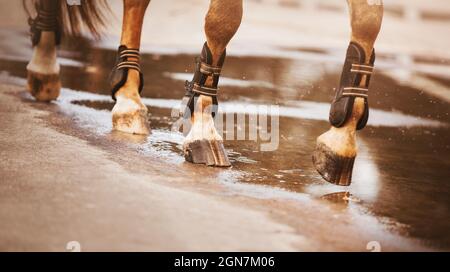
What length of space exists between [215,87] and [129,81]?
0.68 meters

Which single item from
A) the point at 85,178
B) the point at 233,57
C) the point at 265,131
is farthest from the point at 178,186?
the point at 233,57

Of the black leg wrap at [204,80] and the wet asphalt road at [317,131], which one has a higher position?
the black leg wrap at [204,80]

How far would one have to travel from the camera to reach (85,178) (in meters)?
3.24

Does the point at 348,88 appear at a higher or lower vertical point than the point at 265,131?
higher

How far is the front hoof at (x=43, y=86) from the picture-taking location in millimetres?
5305

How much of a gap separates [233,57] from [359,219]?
5972 millimetres

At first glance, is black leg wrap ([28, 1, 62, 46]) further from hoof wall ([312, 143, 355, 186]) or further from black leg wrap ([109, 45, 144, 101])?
hoof wall ([312, 143, 355, 186])

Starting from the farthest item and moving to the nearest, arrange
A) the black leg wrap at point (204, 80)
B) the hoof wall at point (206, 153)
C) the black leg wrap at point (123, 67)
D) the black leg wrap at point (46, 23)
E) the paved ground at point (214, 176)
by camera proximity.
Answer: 1. the black leg wrap at point (46, 23)
2. the black leg wrap at point (123, 67)
3. the black leg wrap at point (204, 80)
4. the hoof wall at point (206, 153)
5. the paved ground at point (214, 176)

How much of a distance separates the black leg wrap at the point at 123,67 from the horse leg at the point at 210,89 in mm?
553

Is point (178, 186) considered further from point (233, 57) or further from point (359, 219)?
point (233, 57)

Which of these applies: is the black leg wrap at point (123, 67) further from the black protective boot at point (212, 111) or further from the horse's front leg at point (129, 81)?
the black protective boot at point (212, 111)

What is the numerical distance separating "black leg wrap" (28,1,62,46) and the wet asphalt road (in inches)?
18.5

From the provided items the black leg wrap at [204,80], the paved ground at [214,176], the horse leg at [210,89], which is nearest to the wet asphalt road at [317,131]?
the paved ground at [214,176]
